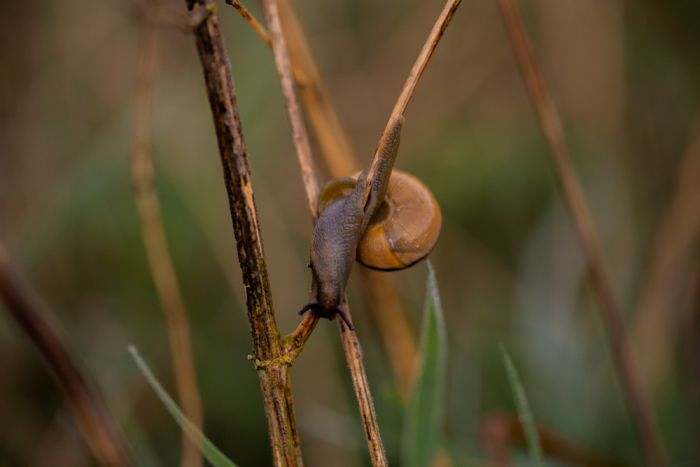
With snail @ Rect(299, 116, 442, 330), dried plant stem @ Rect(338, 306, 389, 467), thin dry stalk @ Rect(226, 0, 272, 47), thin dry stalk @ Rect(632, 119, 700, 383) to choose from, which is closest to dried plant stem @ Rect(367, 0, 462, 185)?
snail @ Rect(299, 116, 442, 330)

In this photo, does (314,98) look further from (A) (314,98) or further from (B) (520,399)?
(B) (520,399)

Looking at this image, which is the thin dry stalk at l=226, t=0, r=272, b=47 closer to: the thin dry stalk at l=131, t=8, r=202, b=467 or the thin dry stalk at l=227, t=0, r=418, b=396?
the thin dry stalk at l=227, t=0, r=418, b=396

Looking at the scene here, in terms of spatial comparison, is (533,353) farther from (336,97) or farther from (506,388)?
(336,97)

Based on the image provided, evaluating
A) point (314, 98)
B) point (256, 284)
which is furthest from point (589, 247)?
point (256, 284)

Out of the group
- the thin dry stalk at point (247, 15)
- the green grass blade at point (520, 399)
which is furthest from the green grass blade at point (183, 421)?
the thin dry stalk at point (247, 15)

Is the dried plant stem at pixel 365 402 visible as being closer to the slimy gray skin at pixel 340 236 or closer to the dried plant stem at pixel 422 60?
the slimy gray skin at pixel 340 236
